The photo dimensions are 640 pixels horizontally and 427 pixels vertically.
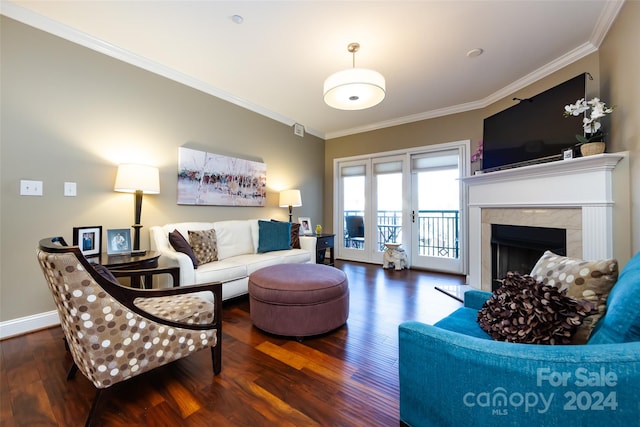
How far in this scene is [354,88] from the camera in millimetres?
2104

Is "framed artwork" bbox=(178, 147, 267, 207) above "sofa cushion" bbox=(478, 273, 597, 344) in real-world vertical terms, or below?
Result: above

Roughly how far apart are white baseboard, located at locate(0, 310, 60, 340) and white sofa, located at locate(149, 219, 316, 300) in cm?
84

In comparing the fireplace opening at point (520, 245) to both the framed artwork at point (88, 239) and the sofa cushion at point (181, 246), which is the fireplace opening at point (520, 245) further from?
the framed artwork at point (88, 239)

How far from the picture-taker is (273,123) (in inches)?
169

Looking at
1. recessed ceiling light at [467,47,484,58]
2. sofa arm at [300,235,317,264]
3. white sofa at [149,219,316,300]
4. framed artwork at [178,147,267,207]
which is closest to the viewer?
white sofa at [149,219,316,300]

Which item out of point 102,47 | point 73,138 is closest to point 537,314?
point 73,138

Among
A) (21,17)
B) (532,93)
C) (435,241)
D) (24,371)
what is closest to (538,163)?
(532,93)

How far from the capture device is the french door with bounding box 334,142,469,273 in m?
4.18

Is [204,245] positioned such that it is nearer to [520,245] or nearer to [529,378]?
[529,378]

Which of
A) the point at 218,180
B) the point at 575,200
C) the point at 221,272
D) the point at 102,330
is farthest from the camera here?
the point at 218,180

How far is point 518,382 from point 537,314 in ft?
1.06

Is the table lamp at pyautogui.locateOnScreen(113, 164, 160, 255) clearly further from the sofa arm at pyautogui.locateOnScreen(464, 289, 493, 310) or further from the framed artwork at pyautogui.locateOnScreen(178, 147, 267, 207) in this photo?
the sofa arm at pyautogui.locateOnScreen(464, 289, 493, 310)

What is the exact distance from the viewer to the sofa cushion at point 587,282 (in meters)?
0.96

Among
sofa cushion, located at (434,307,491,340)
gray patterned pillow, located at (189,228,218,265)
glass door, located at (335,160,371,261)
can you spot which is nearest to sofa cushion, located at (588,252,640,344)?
sofa cushion, located at (434,307,491,340)
